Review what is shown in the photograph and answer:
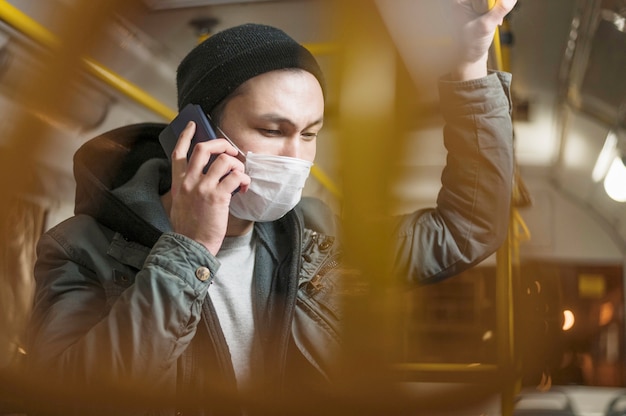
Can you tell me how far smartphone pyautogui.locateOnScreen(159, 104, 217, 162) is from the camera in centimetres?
85

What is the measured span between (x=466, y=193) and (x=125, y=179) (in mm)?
435

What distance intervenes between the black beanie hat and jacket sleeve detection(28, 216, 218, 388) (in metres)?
0.17

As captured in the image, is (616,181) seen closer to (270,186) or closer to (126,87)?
(270,186)

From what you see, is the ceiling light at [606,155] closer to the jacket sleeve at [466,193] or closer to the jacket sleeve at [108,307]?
the jacket sleeve at [466,193]

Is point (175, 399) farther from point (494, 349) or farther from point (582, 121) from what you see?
point (582, 121)

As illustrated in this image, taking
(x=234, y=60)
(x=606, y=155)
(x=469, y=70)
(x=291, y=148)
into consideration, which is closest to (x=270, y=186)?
(x=291, y=148)

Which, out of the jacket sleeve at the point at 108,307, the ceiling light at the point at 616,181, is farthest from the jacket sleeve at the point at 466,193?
the jacket sleeve at the point at 108,307

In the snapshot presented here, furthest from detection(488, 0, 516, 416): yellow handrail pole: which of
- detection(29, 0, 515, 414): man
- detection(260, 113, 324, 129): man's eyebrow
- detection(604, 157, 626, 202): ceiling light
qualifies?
detection(260, 113, 324, 129): man's eyebrow

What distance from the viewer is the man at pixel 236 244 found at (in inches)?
32.6

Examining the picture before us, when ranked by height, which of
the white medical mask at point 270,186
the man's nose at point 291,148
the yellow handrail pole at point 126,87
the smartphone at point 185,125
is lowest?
the white medical mask at point 270,186

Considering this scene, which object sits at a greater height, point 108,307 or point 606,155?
point 606,155

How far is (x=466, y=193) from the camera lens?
0.83 m

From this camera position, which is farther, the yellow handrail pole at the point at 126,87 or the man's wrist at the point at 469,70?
the yellow handrail pole at the point at 126,87

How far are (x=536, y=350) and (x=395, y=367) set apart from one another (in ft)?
0.54
